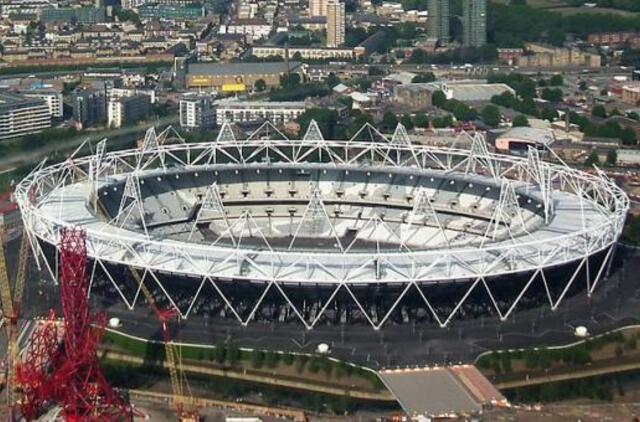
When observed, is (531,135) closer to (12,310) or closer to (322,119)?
(322,119)

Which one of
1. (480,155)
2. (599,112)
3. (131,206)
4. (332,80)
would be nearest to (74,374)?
(131,206)

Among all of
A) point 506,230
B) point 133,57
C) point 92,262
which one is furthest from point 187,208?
point 133,57

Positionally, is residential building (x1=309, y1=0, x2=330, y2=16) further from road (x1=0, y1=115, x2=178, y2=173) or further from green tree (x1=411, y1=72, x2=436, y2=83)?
road (x1=0, y1=115, x2=178, y2=173)

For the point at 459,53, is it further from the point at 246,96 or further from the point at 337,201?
the point at 337,201

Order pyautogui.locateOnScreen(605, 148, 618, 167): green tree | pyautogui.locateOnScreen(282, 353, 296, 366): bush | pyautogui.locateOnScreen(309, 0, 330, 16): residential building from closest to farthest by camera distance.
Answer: pyautogui.locateOnScreen(282, 353, 296, 366): bush → pyautogui.locateOnScreen(605, 148, 618, 167): green tree → pyautogui.locateOnScreen(309, 0, 330, 16): residential building

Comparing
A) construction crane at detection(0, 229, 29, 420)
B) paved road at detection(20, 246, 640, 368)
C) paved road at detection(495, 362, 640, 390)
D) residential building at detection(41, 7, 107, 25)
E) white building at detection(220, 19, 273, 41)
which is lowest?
paved road at detection(495, 362, 640, 390)

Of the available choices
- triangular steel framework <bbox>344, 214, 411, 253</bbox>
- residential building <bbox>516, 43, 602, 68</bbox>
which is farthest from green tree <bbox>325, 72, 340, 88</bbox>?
triangular steel framework <bbox>344, 214, 411, 253</bbox>

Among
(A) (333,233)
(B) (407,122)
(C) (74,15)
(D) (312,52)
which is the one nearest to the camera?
(A) (333,233)
